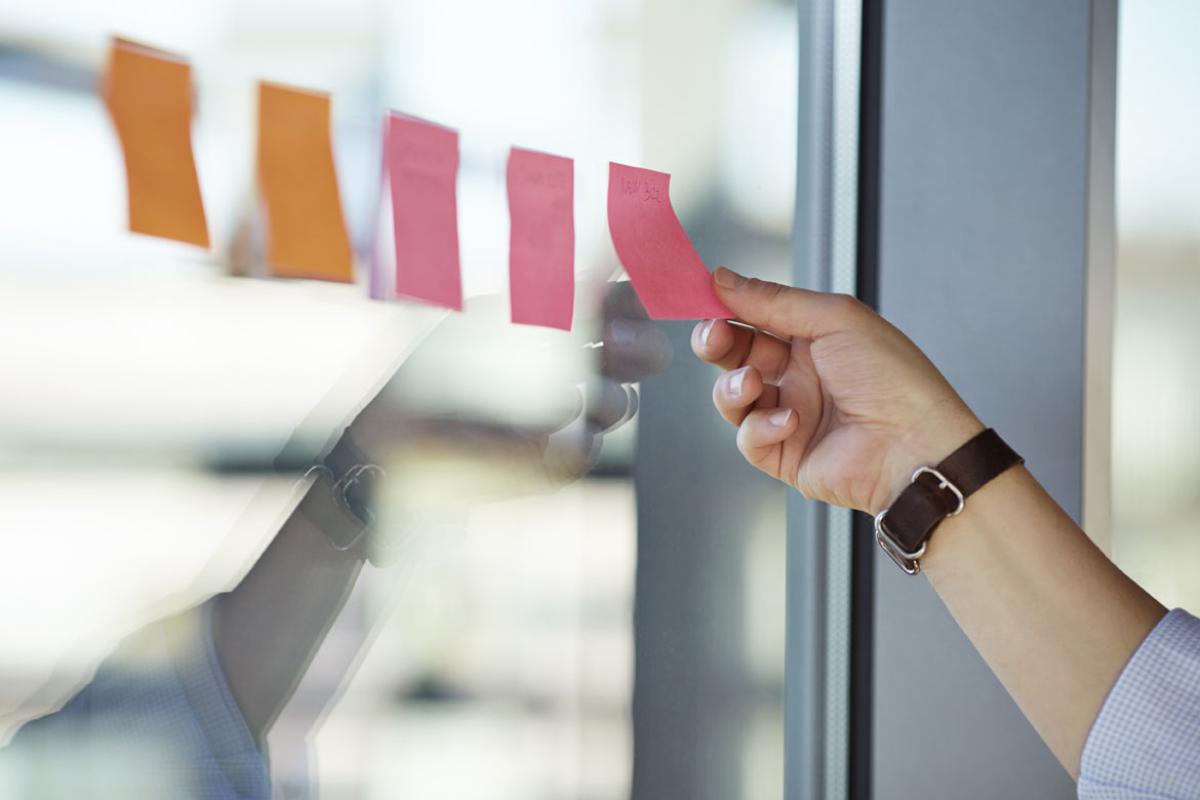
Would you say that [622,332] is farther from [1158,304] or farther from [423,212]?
[1158,304]

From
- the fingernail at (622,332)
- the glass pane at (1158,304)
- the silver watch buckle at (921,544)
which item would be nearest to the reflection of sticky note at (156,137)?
the fingernail at (622,332)

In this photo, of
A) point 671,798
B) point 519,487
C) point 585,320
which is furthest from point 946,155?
point 671,798

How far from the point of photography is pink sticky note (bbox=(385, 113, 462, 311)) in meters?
0.61

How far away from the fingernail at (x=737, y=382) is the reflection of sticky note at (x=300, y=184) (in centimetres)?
33

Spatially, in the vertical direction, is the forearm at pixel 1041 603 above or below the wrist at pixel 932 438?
below

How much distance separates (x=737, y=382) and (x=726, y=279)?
0.28 ft

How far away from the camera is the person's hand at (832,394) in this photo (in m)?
0.77

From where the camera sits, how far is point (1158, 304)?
1013mm

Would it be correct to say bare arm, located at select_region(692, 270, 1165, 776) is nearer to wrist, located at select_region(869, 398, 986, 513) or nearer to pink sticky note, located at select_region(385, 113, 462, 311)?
wrist, located at select_region(869, 398, 986, 513)

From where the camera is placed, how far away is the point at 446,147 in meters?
0.64

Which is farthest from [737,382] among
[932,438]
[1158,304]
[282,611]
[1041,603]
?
[1158,304]

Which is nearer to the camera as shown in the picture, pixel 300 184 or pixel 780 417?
pixel 300 184

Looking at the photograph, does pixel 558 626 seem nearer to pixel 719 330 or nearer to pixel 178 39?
pixel 719 330

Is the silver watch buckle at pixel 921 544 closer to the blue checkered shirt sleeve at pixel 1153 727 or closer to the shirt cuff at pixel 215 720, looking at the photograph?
the blue checkered shirt sleeve at pixel 1153 727
